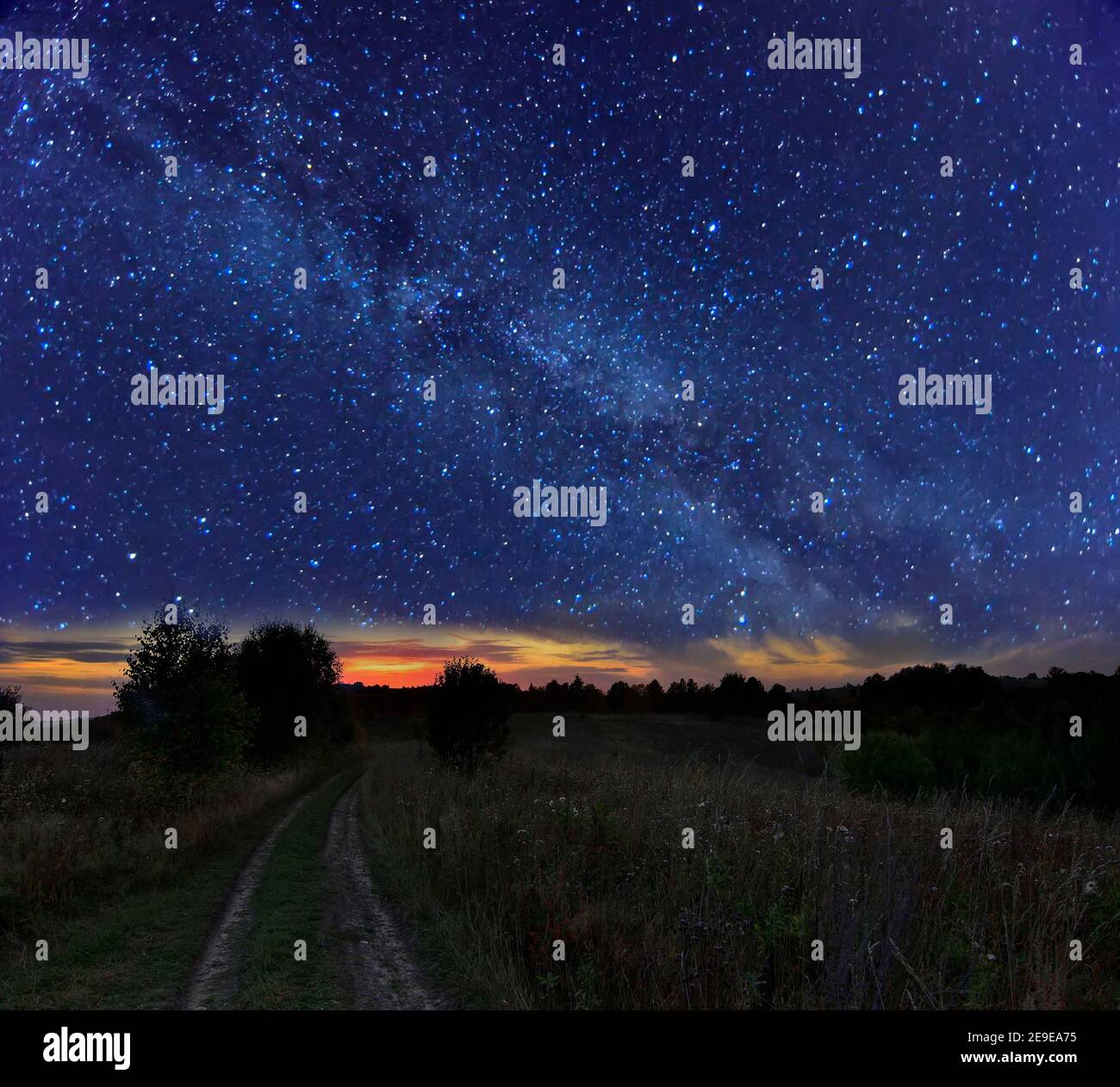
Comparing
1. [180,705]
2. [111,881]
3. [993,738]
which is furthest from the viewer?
[993,738]

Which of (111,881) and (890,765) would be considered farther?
(890,765)

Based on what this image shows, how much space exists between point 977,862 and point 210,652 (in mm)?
22031

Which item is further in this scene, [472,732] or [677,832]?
[472,732]

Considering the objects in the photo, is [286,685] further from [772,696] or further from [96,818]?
[772,696]

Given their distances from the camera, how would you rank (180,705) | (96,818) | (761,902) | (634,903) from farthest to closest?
1. (180,705)
2. (96,818)
3. (634,903)
4. (761,902)

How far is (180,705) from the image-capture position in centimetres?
1973

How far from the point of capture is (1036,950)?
5.11m

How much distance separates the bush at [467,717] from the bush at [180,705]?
27.4 feet

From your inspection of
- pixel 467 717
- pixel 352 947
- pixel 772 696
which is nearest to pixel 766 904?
pixel 352 947

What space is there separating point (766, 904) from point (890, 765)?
3887cm

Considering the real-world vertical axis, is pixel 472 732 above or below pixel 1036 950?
below

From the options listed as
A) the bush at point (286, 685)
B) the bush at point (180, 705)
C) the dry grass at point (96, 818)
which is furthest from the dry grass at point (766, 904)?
the bush at point (286, 685)

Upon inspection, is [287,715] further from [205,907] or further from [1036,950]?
[1036,950]
